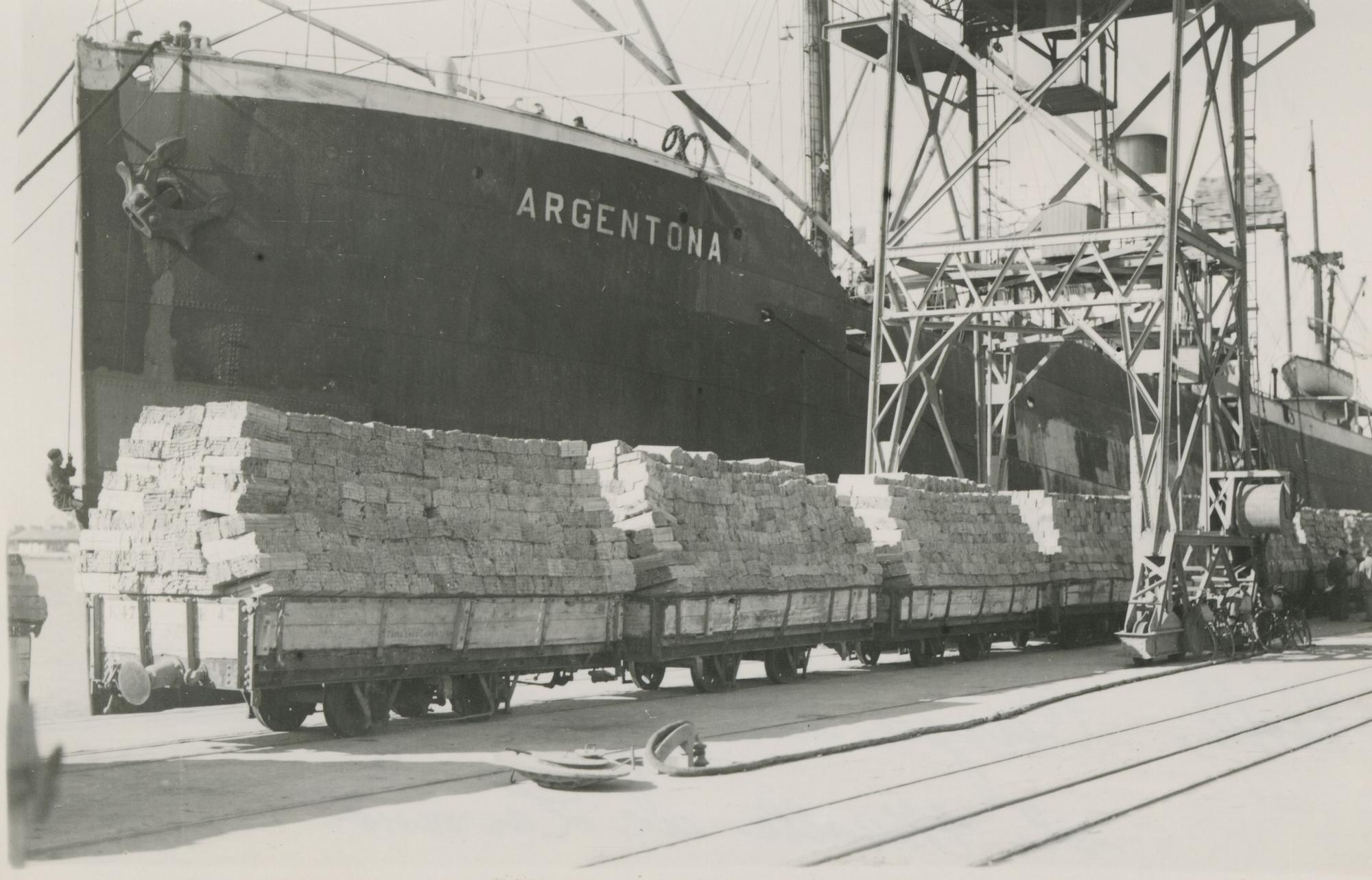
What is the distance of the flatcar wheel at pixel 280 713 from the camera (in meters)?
12.3

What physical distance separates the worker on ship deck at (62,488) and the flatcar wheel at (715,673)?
26.7 ft

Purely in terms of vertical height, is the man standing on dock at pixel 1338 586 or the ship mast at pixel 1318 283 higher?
the ship mast at pixel 1318 283

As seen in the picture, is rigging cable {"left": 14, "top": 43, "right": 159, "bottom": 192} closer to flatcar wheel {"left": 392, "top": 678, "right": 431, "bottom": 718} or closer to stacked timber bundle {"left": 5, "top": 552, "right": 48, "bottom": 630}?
stacked timber bundle {"left": 5, "top": 552, "right": 48, "bottom": 630}

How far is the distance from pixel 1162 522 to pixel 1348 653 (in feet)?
14.0

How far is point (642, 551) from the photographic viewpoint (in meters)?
15.6

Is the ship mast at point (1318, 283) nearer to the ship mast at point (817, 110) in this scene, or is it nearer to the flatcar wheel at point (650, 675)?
the ship mast at point (817, 110)

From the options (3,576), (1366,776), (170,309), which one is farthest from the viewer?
(170,309)

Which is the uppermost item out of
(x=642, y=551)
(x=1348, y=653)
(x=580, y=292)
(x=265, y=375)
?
(x=580, y=292)

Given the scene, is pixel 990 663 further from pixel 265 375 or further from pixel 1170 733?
pixel 265 375

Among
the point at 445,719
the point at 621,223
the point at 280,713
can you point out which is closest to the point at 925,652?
the point at 621,223

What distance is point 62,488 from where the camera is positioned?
17672mm

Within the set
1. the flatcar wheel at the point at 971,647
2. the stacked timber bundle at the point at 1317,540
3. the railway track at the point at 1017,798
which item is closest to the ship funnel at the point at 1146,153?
the stacked timber bundle at the point at 1317,540

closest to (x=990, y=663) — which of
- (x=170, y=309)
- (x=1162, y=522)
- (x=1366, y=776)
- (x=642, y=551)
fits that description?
(x=1162, y=522)

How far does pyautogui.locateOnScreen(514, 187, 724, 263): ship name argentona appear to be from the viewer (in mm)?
22094
